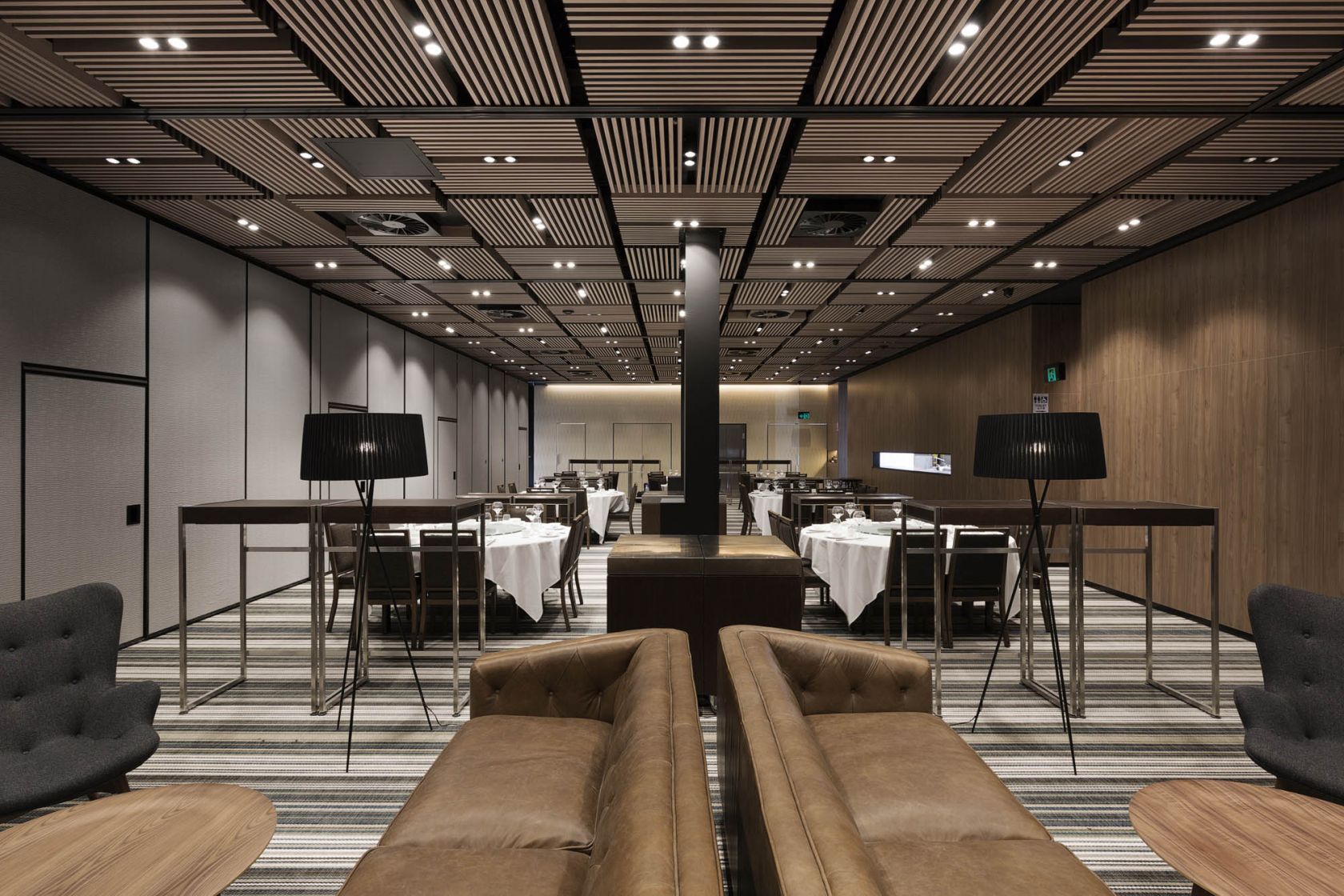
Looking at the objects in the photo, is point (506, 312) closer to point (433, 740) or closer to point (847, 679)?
point (433, 740)

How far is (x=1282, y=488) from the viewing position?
559cm

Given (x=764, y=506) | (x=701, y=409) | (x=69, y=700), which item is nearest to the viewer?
(x=69, y=700)

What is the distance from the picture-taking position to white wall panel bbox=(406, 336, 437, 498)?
37.9 ft

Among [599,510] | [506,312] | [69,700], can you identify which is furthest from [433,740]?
[599,510]

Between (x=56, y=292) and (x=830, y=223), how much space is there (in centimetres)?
593

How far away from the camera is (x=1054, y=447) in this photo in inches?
137

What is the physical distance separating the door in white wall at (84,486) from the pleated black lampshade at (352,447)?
2327 millimetres

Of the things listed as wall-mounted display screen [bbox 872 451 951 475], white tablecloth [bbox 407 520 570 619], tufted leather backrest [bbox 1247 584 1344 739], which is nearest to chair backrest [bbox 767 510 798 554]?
white tablecloth [bbox 407 520 570 619]

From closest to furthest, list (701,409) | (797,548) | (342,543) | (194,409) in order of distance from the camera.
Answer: (701,409) → (342,543) → (194,409) → (797,548)

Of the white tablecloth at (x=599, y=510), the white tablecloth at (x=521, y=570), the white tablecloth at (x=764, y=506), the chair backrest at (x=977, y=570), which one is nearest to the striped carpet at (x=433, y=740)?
the white tablecloth at (x=521, y=570)

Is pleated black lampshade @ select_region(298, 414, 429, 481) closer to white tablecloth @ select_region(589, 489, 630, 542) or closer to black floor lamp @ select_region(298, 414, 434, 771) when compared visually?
black floor lamp @ select_region(298, 414, 434, 771)

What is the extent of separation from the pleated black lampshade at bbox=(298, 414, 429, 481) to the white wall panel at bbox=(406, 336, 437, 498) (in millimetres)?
7789

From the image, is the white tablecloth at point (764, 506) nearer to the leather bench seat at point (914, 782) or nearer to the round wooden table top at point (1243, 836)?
the leather bench seat at point (914, 782)

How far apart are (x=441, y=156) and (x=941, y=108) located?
3070mm
